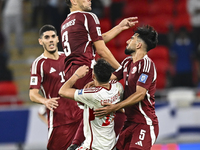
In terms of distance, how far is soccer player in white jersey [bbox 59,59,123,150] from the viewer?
483cm

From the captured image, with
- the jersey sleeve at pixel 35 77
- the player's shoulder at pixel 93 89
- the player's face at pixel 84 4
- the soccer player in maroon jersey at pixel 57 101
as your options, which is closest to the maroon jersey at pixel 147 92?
the player's shoulder at pixel 93 89

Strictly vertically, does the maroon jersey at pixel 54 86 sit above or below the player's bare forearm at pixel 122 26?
below

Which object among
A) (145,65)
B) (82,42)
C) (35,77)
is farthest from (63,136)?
(145,65)

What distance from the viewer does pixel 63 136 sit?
6266mm

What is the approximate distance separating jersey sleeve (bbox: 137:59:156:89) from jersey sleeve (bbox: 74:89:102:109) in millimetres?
548

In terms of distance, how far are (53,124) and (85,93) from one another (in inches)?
64.1

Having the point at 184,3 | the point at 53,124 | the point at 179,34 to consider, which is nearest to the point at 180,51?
the point at 179,34

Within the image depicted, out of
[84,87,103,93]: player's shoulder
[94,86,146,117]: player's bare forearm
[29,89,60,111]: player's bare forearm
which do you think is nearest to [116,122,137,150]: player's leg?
[94,86,146,117]: player's bare forearm

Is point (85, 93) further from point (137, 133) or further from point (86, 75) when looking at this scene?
point (137, 133)

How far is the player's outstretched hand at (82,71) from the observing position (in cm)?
486

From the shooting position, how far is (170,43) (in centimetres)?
1188

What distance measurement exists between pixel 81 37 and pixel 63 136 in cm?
178

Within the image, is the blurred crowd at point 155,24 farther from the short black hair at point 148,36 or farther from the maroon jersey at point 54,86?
the short black hair at point 148,36

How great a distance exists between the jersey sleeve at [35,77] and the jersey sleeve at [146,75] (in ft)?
5.63
